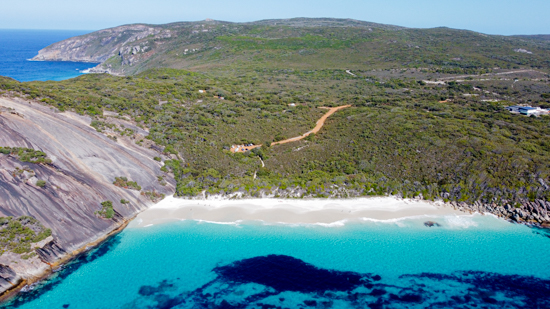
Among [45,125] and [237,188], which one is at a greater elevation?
[45,125]

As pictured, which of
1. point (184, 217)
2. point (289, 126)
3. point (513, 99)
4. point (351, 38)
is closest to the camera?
point (184, 217)

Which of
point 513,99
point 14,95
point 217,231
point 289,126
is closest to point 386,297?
point 217,231

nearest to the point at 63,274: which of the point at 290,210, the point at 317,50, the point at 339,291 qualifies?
the point at 290,210

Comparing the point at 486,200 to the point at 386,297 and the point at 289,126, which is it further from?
the point at 289,126

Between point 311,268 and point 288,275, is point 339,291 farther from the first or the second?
point 288,275

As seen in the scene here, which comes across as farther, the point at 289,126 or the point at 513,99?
the point at 513,99

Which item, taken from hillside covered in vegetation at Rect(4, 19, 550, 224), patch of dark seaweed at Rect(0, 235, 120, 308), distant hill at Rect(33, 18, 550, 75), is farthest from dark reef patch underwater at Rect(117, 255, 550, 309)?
distant hill at Rect(33, 18, 550, 75)
